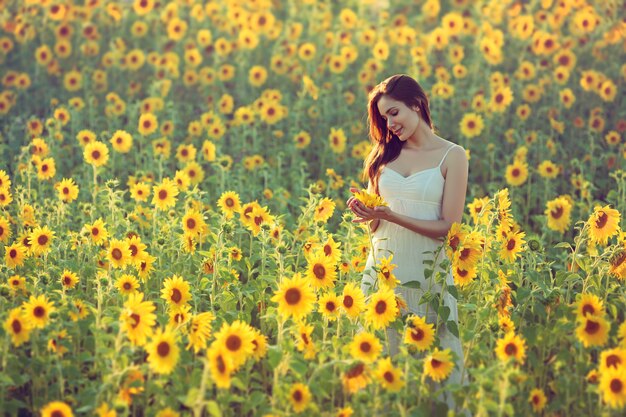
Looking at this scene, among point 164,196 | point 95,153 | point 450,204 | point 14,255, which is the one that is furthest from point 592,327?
point 95,153

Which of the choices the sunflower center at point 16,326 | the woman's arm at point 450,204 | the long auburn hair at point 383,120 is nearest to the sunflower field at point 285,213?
the sunflower center at point 16,326

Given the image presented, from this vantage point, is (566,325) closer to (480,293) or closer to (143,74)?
(480,293)

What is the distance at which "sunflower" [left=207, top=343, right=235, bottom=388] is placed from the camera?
2.82 m

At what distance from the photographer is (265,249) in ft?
14.1

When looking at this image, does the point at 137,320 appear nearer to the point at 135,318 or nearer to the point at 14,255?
the point at 135,318

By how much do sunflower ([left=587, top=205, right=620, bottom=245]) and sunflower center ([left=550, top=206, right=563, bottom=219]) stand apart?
77 centimetres

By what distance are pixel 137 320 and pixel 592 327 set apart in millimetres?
1637

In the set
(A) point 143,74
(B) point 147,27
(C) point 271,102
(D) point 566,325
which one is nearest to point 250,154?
(C) point 271,102

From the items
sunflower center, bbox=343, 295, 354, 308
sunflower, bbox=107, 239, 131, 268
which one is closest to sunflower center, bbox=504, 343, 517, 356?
sunflower center, bbox=343, 295, 354, 308

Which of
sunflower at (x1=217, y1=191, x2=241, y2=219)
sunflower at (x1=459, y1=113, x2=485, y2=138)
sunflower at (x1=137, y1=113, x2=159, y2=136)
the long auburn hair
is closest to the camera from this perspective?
the long auburn hair

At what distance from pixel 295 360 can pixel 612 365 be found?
41.6 inches

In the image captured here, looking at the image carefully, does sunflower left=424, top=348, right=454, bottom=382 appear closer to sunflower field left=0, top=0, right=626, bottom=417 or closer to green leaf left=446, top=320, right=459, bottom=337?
sunflower field left=0, top=0, right=626, bottom=417

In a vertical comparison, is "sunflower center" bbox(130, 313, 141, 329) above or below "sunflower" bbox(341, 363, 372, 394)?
above

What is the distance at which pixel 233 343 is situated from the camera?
2.94m
